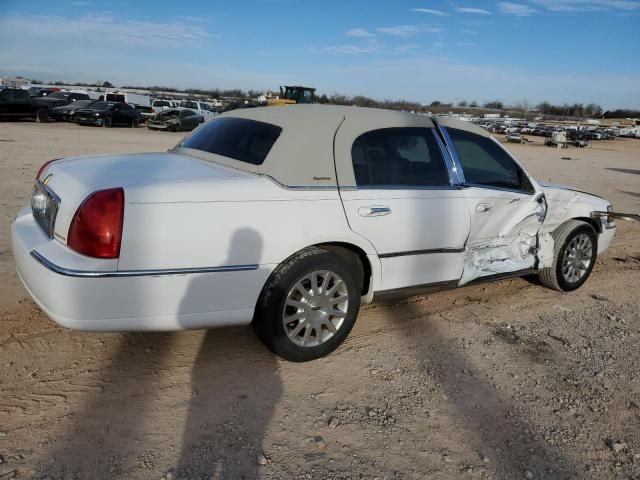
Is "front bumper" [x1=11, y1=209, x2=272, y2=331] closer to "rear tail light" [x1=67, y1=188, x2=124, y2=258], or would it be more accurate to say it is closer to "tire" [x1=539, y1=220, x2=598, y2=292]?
"rear tail light" [x1=67, y1=188, x2=124, y2=258]

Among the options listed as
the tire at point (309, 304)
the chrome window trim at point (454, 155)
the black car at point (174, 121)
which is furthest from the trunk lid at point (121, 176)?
the black car at point (174, 121)

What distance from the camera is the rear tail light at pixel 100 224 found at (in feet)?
9.58

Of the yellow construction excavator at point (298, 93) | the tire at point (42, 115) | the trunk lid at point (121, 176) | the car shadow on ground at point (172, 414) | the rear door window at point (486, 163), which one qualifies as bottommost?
the car shadow on ground at point (172, 414)

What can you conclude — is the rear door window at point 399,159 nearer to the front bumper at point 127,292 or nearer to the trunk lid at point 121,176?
the trunk lid at point 121,176

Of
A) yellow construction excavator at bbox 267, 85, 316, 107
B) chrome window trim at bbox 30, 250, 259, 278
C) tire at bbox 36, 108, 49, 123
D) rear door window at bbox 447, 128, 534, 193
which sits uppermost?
yellow construction excavator at bbox 267, 85, 316, 107

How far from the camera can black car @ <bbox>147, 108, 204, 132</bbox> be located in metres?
31.7

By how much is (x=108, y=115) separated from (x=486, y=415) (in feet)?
105

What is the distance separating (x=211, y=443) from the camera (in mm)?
2783

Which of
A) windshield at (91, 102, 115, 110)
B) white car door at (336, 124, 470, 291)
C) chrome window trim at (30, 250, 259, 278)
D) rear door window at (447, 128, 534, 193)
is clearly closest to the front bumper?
chrome window trim at (30, 250, 259, 278)

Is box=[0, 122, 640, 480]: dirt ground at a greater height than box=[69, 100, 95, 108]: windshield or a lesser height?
lesser

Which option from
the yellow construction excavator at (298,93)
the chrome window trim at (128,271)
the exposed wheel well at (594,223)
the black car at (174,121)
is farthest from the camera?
the yellow construction excavator at (298,93)

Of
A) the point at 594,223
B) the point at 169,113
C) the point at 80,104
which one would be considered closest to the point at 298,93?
the point at 169,113

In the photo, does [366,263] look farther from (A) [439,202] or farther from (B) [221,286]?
(B) [221,286]

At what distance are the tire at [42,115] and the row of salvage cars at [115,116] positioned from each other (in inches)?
18.8
